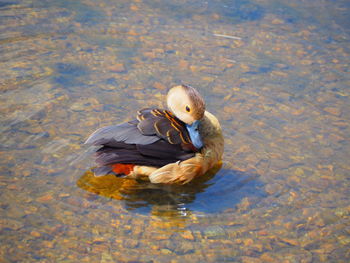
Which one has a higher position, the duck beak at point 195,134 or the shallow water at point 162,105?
the duck beak at point 195,134

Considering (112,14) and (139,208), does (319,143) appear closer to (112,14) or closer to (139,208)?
(139,208)

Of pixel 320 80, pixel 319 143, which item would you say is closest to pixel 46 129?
pixel 319 143

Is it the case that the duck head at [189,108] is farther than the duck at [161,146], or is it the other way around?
the duck head at [189,108]

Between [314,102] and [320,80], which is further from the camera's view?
[320,80]

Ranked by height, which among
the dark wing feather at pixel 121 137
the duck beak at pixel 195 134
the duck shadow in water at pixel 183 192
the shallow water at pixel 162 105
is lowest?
the duck shadow in water at pixel 183 192

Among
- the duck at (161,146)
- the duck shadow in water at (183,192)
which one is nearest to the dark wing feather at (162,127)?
the duck at (161,146)

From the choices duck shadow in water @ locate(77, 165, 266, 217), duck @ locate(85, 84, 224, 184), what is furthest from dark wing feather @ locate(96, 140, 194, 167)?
duck shadow in water @ locate(77, 165, 266, 217)

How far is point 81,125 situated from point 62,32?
2559mm

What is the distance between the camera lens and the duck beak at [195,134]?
508 cm

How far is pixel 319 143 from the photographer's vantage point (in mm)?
6031

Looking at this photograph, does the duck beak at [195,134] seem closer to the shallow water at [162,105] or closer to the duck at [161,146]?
the duck at [161,146]

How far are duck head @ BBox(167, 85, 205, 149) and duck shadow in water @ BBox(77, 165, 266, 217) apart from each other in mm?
468

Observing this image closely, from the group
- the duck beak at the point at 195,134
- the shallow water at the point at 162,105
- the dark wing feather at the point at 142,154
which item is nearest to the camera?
the shallow water at the point at 162,105

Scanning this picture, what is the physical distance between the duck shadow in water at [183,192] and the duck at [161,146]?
12 centimetres
